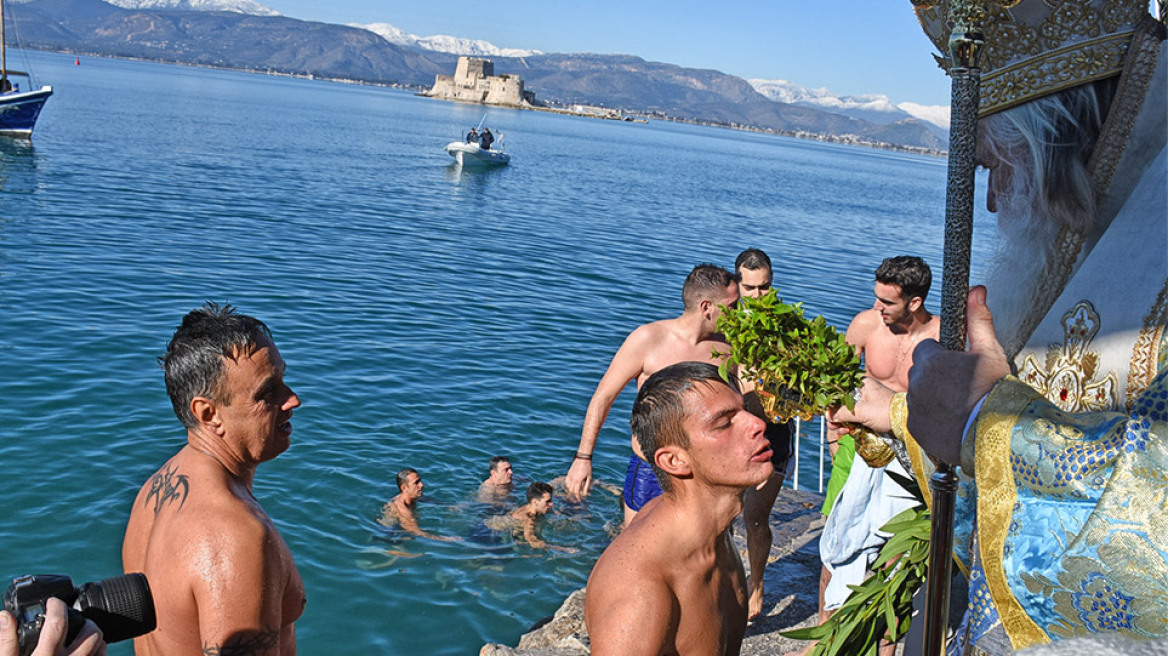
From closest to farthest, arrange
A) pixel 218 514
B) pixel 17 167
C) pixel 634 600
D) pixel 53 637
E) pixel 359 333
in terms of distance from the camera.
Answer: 1. pixel 53 637
2. pixel 634 600
3. pixel 218 514
4. pixel 359 333
5. pixel 17 167

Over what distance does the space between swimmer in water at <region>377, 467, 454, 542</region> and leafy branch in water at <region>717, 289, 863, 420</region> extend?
6.00 meters

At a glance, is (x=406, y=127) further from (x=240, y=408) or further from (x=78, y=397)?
(x=240, y=408)

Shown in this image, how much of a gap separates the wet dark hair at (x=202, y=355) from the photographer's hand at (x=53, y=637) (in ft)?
3.67

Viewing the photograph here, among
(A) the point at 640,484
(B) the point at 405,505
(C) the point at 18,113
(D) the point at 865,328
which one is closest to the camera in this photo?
(A) the point at 640,484

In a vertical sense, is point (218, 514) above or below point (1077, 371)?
below

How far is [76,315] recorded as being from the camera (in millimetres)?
12852

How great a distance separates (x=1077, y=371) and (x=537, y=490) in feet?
22.0

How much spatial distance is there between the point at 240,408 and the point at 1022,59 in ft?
7.72

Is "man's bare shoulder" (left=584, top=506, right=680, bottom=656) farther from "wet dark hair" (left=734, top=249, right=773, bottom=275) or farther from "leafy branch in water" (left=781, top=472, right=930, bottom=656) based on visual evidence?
"wet dark hair" (left=734, top=249, right=773, bottom=275)

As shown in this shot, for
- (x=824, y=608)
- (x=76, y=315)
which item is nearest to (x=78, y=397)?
(x=76, y=315)

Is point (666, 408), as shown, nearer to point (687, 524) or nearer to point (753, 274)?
point (687, 524)

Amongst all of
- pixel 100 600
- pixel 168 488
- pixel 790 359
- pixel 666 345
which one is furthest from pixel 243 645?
pixel 666 345

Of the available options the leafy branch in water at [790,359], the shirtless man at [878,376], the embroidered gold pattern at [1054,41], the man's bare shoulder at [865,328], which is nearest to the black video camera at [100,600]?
the leafy branch in water at [790,359]

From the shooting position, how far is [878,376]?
6.10m
